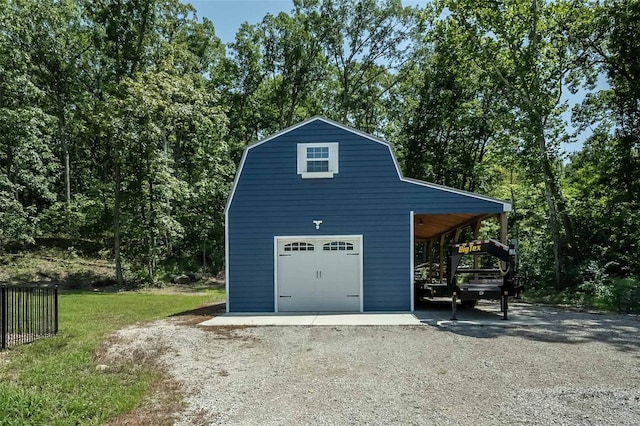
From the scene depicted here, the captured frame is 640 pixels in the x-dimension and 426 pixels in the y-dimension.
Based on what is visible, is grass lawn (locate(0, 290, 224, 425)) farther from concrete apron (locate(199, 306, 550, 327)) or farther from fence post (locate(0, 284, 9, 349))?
concrete apron (locate(199, 306, 550, 327))

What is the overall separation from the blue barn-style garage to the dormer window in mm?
27

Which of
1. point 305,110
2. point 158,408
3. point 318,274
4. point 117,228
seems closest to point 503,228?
point 318,274

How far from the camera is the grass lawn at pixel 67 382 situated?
4.82 metres

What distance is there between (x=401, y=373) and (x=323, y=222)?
649cm

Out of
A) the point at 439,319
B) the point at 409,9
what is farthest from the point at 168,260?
the point at 409,9

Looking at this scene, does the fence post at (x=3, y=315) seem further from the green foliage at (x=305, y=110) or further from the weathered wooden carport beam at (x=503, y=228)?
the green foliage at (x=305, y=110)

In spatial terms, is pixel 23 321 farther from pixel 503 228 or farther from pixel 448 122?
pixel 448 122

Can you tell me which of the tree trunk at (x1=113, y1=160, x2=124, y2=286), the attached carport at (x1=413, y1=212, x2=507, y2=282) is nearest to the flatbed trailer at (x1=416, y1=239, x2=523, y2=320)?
the attached carport at (x1=413, y1=212, x2=507, y2=282)

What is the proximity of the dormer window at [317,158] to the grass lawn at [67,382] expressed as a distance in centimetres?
590

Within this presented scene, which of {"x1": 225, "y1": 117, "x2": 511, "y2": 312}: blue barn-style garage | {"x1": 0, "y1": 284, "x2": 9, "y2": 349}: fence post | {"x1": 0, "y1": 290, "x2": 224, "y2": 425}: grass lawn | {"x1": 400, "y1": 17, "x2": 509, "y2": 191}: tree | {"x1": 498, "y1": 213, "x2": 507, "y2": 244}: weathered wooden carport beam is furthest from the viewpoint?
{"x1": 400, "y1": 17, "x2": 509, "y2": 191}: tree

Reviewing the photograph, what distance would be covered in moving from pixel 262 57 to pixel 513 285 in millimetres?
23980

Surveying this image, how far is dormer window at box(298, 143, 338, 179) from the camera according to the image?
12.1 m

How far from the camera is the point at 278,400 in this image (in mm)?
5062

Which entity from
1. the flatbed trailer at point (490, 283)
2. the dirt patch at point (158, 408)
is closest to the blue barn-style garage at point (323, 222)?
the flatbed trailer at point (490, 283)
